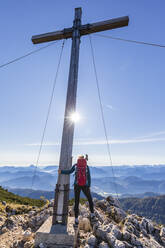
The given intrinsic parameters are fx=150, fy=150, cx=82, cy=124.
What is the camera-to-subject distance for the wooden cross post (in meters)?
5.26

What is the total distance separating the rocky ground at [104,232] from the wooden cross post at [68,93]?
118 centimetres

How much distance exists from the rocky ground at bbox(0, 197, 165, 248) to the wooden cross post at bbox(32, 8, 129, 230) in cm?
118

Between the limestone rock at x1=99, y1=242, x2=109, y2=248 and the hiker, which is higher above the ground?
the hiker

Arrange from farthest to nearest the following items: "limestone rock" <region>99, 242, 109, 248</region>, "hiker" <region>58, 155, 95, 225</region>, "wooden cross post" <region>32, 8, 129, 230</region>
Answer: "hiker" <region>58, 155, 95, 225</region>, "wooden cross post" <region>32, 8, 129, 230</region>, "limestone rock" <region>99, 242, 109, 248</region>

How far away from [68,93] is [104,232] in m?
5.29

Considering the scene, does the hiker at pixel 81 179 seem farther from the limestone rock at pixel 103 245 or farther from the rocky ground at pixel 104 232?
the limestone rock at pixel 103 245

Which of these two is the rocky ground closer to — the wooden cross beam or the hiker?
the hiker

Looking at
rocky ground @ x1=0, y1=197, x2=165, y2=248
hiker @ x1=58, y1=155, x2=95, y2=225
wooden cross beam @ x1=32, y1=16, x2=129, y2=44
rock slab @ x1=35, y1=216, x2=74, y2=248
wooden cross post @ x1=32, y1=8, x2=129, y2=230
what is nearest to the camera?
rock slab @ x1=35, y1=216, x2=74, y2=248

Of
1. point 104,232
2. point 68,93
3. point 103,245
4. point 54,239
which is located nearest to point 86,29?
point 68,93

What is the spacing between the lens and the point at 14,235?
6.72m

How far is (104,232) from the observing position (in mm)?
5270

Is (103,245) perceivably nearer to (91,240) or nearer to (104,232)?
(91,240)

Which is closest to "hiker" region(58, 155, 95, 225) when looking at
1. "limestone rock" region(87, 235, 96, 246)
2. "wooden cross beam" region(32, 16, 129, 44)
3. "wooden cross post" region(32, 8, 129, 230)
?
"wooden cross post" region(32, 8, 129, 230)

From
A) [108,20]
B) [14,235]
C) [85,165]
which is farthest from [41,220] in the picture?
[108,20]
